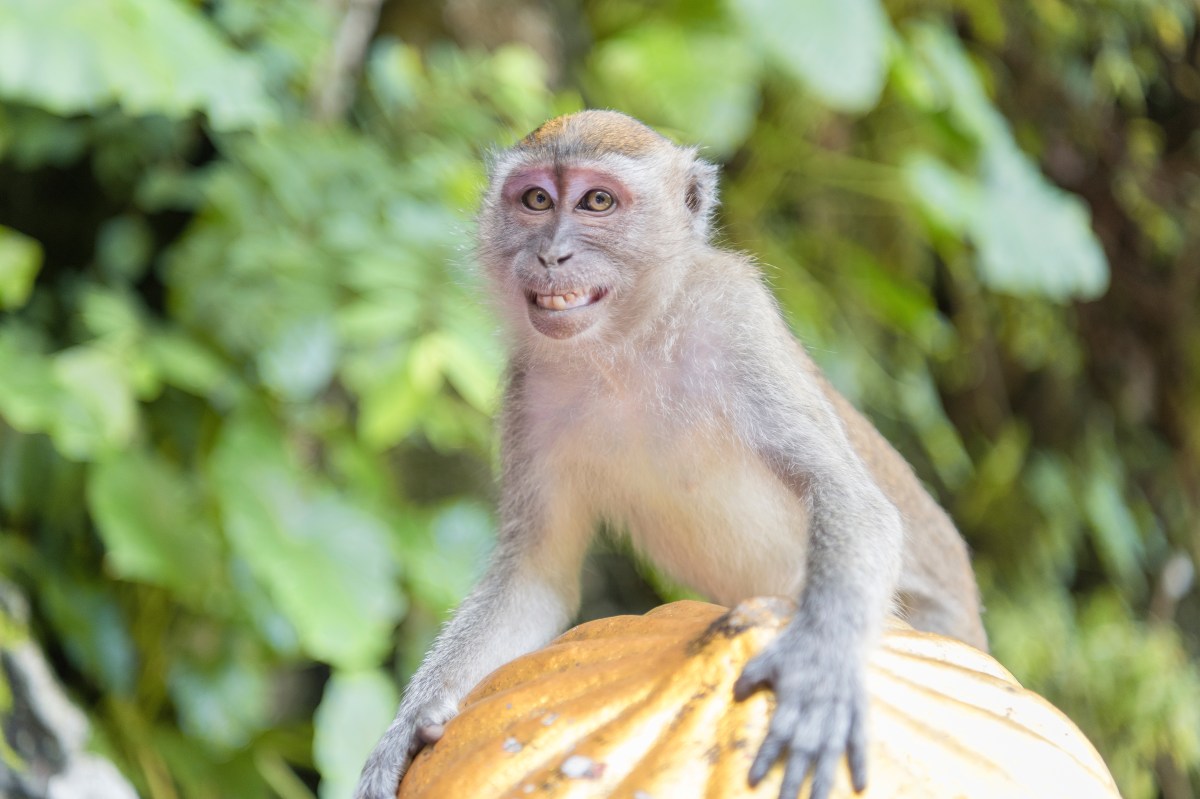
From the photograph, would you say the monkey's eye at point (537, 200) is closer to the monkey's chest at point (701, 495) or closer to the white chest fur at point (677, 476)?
the white chest fur at point (677, 476)

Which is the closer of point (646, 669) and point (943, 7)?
point (646, 669)

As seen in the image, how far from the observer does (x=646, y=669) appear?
173 cm

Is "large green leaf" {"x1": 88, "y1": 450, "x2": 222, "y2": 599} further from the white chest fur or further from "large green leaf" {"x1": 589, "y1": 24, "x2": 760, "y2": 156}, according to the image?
"large green leaf" {"x1": 589, "y1": 24, "x2": 760, "y2": 156}

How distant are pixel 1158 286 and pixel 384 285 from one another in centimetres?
483

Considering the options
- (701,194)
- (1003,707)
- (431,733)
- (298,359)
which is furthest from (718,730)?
(298,359)

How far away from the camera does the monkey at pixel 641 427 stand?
2.43m

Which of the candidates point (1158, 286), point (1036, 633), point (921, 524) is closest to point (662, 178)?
point (921, 524)

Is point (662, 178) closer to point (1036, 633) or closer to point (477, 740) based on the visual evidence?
point (477, 740)

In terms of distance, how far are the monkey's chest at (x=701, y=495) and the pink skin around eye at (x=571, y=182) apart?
1.64 feet

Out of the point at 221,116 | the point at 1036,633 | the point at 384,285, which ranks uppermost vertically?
the point at 221,116

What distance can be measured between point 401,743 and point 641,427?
0.78 metres

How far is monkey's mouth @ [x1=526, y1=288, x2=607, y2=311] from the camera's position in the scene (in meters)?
2.55

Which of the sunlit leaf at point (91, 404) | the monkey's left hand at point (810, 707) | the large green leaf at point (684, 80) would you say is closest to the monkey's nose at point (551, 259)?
the monkey's left hand at point (810, 707)

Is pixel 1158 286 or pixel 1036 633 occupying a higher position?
pixel 1158 286
